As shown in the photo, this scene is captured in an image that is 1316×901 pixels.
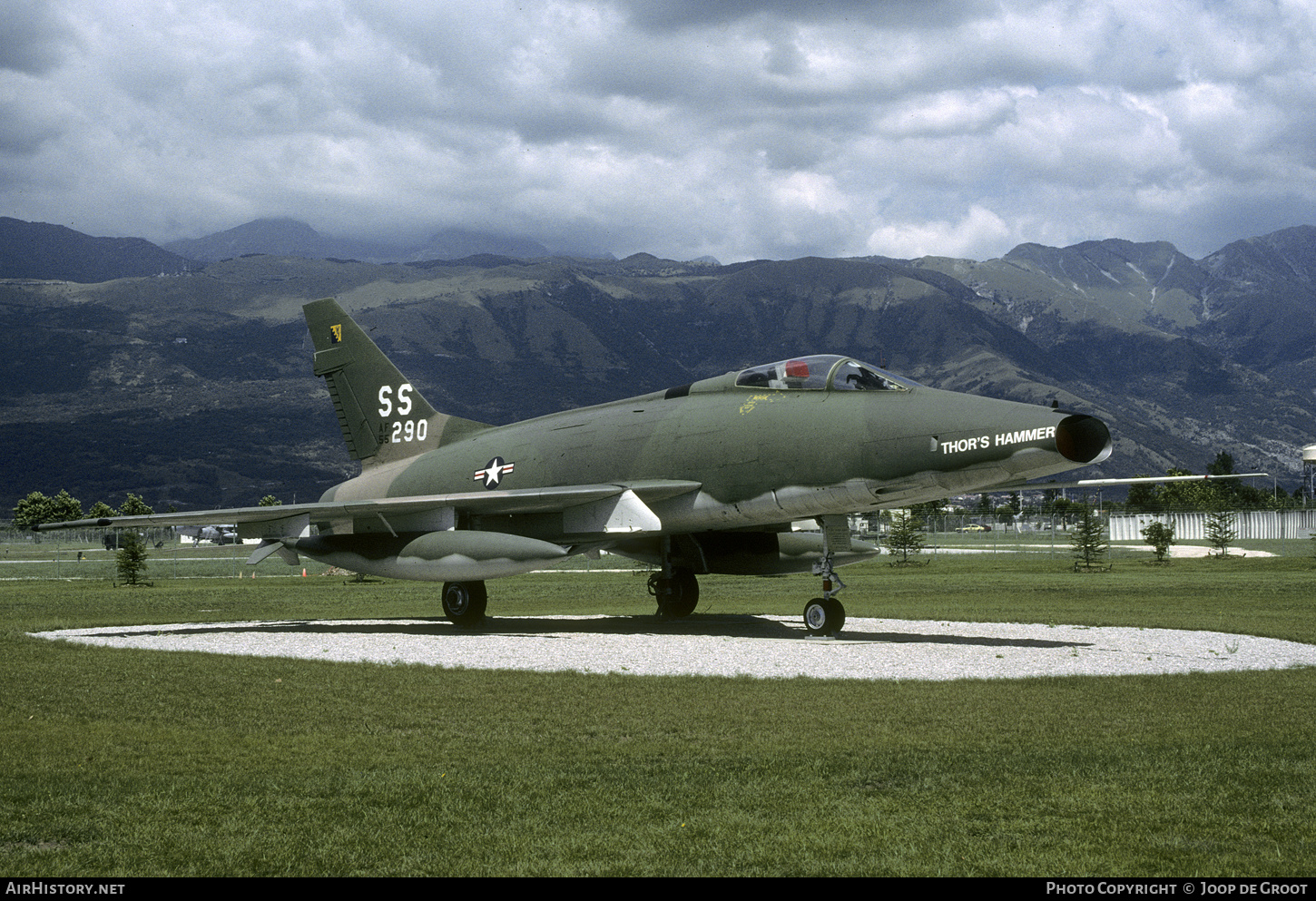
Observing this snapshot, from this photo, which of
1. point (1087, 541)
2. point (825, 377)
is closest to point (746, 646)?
point (825, 377)

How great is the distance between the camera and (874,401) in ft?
56.1

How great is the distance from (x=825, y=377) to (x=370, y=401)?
1073 centimetres

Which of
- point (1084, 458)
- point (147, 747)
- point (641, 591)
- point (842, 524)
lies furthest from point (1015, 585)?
point (147, 747)

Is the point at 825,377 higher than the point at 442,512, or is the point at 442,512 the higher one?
the point at 825,377

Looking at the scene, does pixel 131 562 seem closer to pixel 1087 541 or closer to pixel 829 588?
pixel 829 588

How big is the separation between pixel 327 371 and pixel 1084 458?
53.3 ft

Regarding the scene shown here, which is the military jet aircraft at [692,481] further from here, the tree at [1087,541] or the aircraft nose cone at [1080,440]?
the tree at [1087,541]

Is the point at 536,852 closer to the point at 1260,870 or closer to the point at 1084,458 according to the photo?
the point at 1260,870

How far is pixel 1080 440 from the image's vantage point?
588 inches

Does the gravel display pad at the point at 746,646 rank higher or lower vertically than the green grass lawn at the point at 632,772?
lower

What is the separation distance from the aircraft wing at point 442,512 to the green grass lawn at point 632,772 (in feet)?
16.5

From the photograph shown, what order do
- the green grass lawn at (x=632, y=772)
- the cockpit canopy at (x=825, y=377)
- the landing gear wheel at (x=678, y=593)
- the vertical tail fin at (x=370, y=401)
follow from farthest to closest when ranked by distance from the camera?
the vertical tail fin at (x=370, y=401) → the landing gear wheel at (x=678, y=593) → the cockpit canopy at (x=825, y=377) → the green grass lawn at (x=632, y=772)

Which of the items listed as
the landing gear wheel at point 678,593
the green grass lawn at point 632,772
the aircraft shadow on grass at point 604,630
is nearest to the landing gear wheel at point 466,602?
the aircraft shadow on grass at point 604,630

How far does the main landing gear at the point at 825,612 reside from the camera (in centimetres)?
1756
